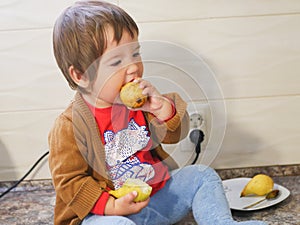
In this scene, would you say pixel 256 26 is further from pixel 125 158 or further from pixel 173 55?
pixel 125 158

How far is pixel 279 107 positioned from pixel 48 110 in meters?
0.63

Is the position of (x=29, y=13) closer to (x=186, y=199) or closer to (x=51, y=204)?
(x=51, y=204)

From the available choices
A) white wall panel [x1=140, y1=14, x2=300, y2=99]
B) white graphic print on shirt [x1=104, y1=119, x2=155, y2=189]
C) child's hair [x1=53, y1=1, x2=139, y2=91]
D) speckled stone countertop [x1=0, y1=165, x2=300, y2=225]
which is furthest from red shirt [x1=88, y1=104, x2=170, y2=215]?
white wall panel [x1=140, y1=14, x2=300, y2=99]

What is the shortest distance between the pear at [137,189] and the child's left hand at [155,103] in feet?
0.46

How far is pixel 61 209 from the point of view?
1205 mm

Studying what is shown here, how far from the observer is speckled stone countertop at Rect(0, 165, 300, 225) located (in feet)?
4.33

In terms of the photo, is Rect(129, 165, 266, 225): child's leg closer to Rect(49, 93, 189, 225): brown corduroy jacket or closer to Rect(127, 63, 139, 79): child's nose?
Rect(49, 93, 189, 225): brown corduroy jacket

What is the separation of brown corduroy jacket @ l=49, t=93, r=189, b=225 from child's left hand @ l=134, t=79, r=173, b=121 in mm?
17

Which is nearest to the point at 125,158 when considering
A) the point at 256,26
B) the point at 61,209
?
the point at 61,209

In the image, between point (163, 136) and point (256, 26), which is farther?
point (256, 26)

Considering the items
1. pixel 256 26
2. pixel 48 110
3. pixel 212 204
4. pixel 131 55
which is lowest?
pixel 212 204

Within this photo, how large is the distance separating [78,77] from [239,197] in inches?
20.6

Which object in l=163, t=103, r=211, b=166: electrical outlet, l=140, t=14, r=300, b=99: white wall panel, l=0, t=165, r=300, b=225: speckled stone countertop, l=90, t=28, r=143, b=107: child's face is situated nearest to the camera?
l=90, t=28, r=143, b=107: child's face

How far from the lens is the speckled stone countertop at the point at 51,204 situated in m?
1.32
